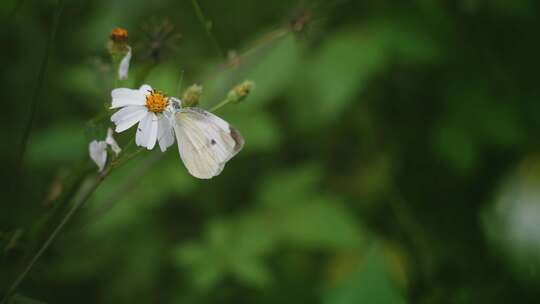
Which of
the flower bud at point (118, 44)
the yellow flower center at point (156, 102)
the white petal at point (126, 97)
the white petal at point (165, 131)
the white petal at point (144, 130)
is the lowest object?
the white petal at point (165, 131)

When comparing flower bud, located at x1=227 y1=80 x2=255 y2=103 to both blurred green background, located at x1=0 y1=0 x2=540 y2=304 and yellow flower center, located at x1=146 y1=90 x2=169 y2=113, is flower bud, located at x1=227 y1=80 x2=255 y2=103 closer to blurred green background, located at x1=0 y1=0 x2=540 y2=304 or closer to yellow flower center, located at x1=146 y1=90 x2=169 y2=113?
yellow flower center, located at x1=146 y1=90 x2=169 y2=113

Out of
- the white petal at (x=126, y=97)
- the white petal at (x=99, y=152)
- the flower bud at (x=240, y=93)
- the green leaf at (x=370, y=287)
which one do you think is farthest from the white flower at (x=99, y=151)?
the green leaf at (x=370, y=287)

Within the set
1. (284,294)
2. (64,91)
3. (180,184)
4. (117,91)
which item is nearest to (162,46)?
(117,91)

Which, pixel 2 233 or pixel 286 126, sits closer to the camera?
pixel 2 233

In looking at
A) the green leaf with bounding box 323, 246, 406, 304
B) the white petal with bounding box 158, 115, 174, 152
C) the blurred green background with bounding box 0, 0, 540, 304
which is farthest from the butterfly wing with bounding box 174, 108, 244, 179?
the blurred green background with bounding box 0, 0, 540, 304

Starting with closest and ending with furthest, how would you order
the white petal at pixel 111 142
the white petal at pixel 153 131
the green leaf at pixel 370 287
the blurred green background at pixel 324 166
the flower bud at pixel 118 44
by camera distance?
the white petal at pixel 153 131
the white petal at pixel 111 142
the flower bud at pixel 118 44
the green leaf at pixel 370 287
the blurred green background at pixel 324 166

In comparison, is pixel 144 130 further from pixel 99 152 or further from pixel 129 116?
pixel 99 152

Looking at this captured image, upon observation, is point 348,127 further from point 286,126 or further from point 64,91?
point 64,91

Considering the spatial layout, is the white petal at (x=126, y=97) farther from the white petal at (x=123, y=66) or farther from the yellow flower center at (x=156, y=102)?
the white petal at (x=123, y=66)
